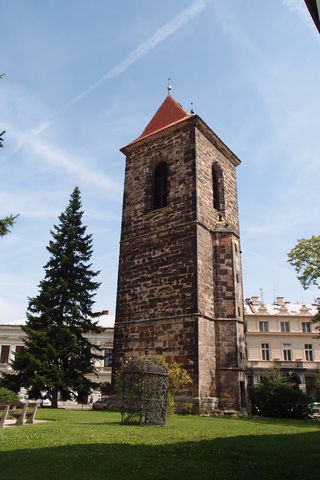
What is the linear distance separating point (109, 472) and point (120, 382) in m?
6.23

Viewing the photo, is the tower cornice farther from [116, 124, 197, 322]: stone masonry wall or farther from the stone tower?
[116, 124, 197, 322]: stone masonry wall

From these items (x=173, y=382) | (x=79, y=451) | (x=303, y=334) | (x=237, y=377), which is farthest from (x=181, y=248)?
(x=303, y=334)

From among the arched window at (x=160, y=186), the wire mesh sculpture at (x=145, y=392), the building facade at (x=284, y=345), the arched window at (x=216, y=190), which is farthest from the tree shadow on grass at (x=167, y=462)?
the building facade at (x=284, y=345)

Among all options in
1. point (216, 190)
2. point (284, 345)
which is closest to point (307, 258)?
point (216, 190)

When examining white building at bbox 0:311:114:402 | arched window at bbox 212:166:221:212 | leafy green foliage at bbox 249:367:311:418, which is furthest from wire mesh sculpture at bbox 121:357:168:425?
white building at bbox 0:311:114:402

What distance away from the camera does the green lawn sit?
15.7ft

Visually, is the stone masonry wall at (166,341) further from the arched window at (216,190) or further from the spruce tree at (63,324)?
the arched window at (216,190)

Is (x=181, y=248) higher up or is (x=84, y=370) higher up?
(x=181, y=248)

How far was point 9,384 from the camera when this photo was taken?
1816cm

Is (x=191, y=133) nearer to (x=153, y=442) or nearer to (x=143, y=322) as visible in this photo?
(x=143, y=322)

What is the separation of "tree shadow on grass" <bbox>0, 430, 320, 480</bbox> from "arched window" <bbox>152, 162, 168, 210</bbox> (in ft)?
42.0

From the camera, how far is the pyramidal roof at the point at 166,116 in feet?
65.9

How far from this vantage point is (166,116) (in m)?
21.0

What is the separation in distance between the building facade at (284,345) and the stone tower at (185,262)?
76.4 ft
